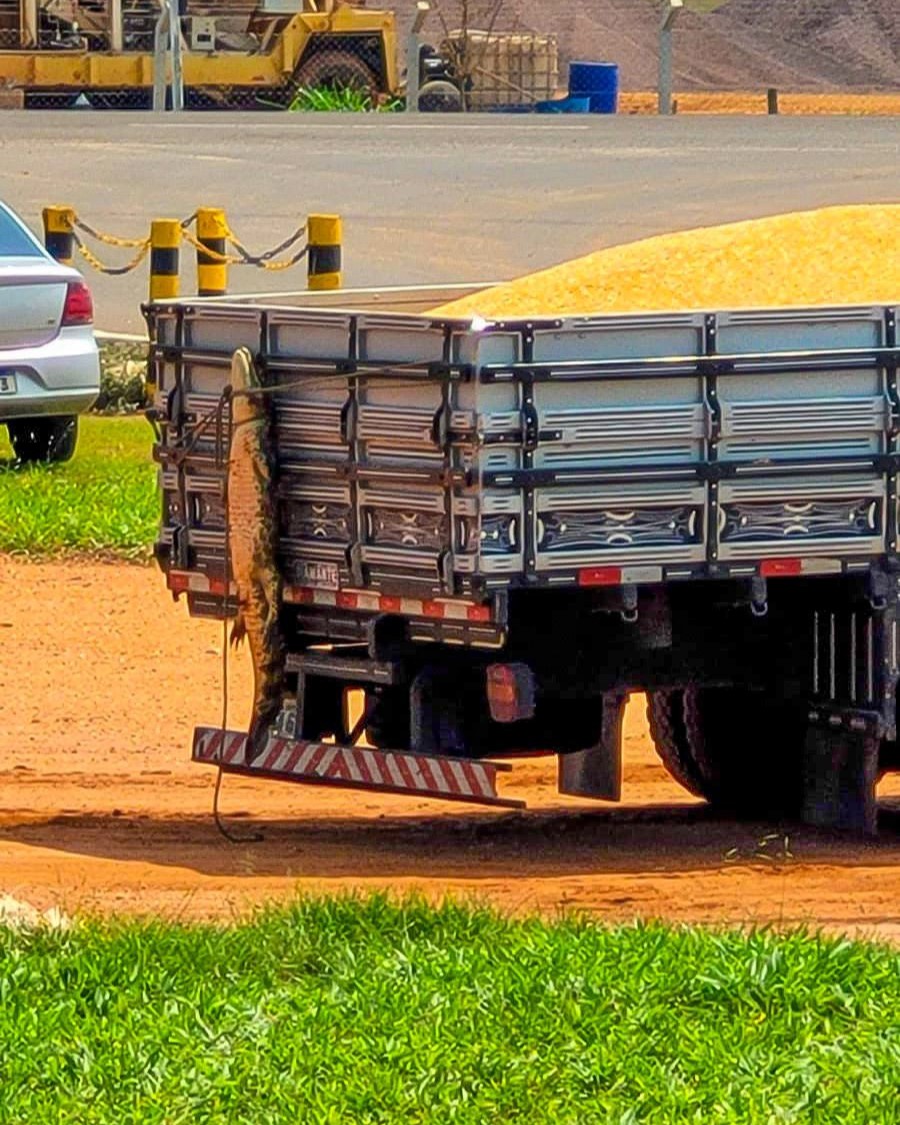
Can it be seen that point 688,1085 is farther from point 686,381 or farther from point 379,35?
point 379,35

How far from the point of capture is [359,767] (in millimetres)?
8406

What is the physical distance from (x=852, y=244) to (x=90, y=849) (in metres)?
3.37

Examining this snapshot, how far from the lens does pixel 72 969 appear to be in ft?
21.4

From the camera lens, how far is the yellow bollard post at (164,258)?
1923 cm

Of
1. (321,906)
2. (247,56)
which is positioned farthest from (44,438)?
(247,56)

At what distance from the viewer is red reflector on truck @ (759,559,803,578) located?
27.1 feet

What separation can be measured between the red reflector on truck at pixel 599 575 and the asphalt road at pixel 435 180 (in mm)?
13567

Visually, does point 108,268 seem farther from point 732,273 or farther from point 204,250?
point 732,273

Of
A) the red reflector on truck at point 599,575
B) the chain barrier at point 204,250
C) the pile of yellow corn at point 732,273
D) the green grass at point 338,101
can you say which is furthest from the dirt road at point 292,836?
the green grass at point 338,101

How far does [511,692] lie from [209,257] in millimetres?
12039

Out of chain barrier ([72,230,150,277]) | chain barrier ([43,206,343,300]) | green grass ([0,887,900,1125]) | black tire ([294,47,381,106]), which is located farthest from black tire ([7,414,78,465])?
black tire ([294,47,381,106])

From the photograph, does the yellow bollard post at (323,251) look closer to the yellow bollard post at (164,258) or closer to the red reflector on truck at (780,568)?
the yellow bollard post at (164,258)

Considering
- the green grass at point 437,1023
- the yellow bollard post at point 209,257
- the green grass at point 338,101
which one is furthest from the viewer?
the green grass at point 338,101

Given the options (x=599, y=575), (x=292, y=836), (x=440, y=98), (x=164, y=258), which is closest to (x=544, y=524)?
(x=599, y=575)
